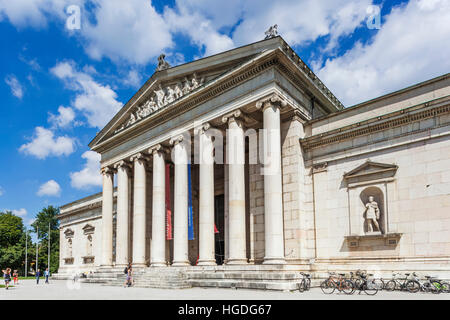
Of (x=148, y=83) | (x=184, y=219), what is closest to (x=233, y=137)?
(x=184, y=219)

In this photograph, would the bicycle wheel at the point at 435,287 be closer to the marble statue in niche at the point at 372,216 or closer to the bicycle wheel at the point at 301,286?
the marble statue in niche at the point at 372,216

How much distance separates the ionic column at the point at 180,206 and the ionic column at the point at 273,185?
7758mm

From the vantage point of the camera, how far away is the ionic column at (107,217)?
121 feet

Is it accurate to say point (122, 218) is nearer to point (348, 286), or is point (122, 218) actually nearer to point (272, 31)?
point (272, 31)

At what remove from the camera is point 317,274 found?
23312 mm

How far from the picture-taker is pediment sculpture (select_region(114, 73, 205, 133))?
2992cm

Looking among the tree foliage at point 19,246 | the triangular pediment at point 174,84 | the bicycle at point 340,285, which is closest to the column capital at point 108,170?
the triangular pediment at point 174,84

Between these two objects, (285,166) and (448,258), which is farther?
(285,166)

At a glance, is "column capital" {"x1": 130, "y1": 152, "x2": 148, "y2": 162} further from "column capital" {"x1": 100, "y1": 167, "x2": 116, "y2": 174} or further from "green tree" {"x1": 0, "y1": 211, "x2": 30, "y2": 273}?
"green tree" {"x1": 0, "y1": 211, "x2": 30, "y2": 273}

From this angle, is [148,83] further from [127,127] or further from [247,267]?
[247,267]

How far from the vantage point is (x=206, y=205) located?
26672 millimetres

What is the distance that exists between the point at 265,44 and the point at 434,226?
14001 millimetres

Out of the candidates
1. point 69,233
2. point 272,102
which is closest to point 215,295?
point 272,102
